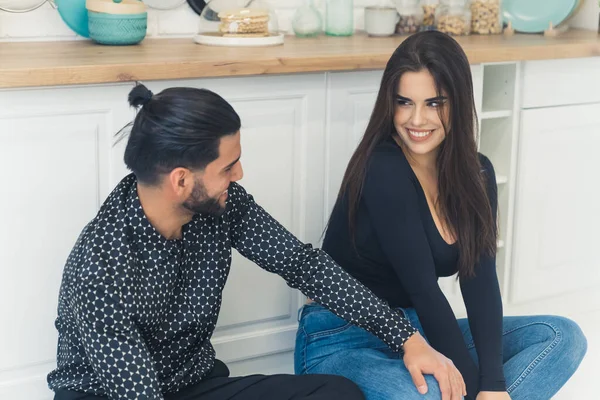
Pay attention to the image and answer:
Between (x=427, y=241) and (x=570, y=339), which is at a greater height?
(x=427, y=241)

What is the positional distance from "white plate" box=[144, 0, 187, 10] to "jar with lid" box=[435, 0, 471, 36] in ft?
2.67

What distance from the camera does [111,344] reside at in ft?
4.90

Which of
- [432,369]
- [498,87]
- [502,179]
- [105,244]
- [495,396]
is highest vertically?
[498,87]

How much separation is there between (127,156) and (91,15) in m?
0.84

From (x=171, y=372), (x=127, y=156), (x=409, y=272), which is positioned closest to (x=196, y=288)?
(x=171, y=372)

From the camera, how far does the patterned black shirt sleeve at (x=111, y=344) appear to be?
1.49 meters

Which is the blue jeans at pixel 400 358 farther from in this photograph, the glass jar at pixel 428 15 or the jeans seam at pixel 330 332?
the glass jar at pixel 428 15

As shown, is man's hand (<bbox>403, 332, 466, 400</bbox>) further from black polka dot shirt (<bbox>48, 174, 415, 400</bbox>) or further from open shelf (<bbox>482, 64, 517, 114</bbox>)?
open shelf (<bbox>482, 64, 517, 114</bbox>)

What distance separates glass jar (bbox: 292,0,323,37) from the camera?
266 centimetres

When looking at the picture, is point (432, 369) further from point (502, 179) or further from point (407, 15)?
point (407, 15)

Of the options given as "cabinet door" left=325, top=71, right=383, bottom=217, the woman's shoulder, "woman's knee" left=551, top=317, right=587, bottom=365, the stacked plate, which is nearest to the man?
the woman's shoulder

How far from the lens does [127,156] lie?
156 centimetres

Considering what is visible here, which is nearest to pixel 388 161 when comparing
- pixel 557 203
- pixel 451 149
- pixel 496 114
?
pixel 451 149

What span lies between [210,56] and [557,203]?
1.23m
